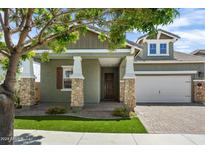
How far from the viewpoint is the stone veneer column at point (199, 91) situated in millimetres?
22062

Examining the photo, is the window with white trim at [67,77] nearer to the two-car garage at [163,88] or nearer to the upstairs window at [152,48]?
the two-car garage at [163,88]

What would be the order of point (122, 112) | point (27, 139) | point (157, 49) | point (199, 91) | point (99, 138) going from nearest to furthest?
point (27, 139), point (99, 138), point (122, 112), point (199, 91), point (157, 49)

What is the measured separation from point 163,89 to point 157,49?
3.57 meters

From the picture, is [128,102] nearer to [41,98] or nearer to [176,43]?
[41,98]

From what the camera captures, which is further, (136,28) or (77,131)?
(77,131)

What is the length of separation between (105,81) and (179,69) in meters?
6.34

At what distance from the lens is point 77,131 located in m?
9.64

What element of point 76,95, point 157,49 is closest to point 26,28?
point 76,95

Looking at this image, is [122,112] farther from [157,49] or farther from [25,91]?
[157,49]

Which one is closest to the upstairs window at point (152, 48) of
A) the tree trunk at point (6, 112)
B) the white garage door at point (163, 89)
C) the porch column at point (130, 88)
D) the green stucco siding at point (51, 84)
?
the white garage door at point (163, 89)

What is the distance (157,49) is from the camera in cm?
2373

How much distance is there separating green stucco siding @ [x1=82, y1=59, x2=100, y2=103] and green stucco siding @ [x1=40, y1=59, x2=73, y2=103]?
1.16 m

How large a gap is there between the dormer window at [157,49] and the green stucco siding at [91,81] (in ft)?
23.0
